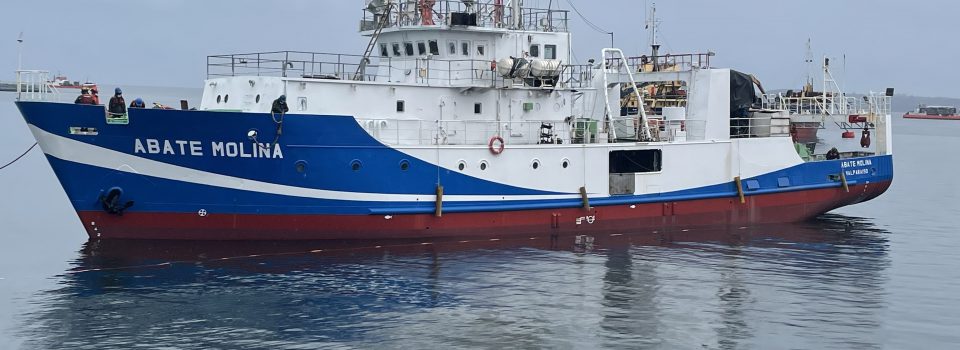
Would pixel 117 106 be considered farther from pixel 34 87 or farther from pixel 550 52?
pixel 550 52

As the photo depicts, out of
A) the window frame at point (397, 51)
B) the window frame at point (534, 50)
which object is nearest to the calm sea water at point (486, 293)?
the window frame at point (534, 50)

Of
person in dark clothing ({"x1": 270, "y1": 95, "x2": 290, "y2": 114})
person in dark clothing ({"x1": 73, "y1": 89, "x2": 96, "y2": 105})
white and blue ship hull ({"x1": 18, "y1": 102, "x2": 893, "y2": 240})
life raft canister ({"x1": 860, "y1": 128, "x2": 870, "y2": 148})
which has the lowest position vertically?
white and blue ship hull ({"x1": 18, "y1": 102, "x2": 893, "y2": 240})

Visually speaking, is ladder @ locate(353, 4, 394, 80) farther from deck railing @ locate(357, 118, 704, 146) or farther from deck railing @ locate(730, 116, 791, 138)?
deck railing @ locate(730, 116, 791, 138)

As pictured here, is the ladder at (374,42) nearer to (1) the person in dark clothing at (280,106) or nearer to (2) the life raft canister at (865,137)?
(1) the person in dark clothing at (280,106)

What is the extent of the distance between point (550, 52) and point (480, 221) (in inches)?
210

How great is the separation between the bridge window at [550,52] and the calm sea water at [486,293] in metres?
4.90

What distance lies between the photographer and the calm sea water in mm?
16969

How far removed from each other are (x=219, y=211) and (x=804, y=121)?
59.4 feet

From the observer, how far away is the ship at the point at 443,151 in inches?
893

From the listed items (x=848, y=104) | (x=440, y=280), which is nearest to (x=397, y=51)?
(x=440, y=280)

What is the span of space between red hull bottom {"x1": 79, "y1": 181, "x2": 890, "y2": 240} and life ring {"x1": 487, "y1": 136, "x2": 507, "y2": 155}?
1.50 meters

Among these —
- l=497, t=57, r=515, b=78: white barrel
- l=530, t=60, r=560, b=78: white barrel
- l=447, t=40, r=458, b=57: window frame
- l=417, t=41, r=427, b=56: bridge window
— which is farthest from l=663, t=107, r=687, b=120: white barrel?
l=417, t=41, r=427, b=56: bridge window

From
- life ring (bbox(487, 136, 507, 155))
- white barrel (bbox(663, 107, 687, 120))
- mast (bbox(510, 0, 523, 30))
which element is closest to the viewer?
life ring (bbox(487, 136, 507, 155))

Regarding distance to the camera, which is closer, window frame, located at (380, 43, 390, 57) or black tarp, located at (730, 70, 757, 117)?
window frame, located at (380, 43, 390, 57)
